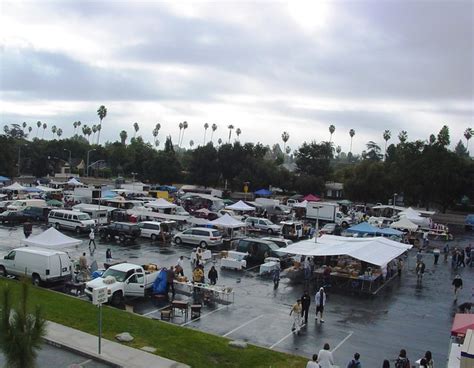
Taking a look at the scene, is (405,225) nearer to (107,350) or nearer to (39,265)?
(39,265)

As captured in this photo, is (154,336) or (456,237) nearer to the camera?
(154,336)

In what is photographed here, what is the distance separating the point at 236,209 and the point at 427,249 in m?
20.4

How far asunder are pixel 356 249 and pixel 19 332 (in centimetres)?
2160

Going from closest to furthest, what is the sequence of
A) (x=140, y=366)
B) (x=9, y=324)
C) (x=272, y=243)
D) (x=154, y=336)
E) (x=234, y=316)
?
(x=9, y=324) → (x=140, y=366) → (x=154, y=336) → (x=234, y=316) → (x=272, y=243)

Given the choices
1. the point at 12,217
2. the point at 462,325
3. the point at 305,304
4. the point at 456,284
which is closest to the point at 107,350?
the point at 305,304

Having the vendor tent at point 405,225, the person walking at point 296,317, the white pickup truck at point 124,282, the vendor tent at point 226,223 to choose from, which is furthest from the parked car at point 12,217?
the vendor tent at point 405,225

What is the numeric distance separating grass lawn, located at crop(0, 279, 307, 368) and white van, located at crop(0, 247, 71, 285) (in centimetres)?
304

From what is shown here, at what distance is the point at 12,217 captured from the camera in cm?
4378

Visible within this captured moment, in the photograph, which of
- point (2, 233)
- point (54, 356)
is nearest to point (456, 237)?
point (2, 233)

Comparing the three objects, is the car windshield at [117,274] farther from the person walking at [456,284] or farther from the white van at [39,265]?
the person walking at [456,284]

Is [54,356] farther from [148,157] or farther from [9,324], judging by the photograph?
[148,157]

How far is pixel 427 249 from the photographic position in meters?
41.0

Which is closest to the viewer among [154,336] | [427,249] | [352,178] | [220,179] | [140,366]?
[140,366]

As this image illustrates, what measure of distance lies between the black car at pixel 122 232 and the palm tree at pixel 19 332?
96.2 ft
